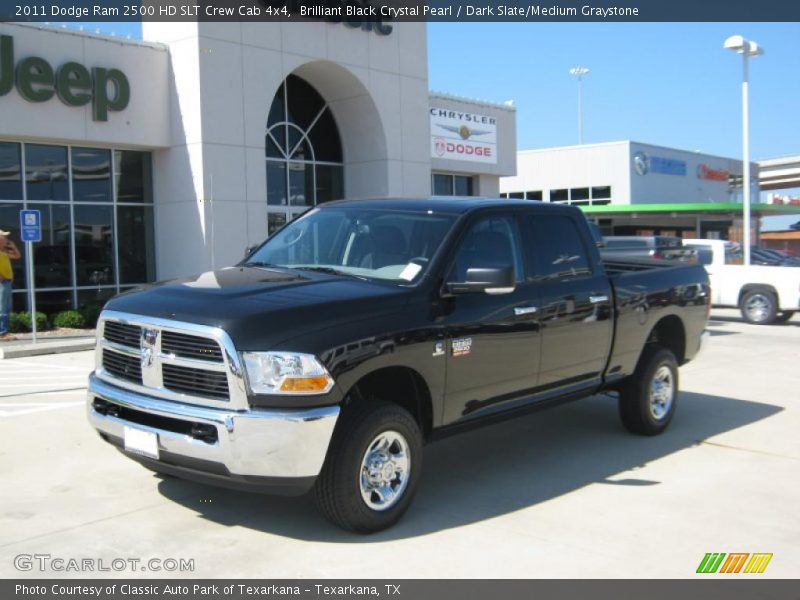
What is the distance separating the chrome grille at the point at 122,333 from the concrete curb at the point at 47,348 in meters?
8.99

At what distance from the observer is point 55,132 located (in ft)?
56.5

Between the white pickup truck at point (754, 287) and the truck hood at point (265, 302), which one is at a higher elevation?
the truck hood at point (265, 302)

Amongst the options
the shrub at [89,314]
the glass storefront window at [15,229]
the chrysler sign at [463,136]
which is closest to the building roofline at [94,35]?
the glass storefront window at [15,229]

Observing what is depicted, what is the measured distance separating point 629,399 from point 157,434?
431 centimetres

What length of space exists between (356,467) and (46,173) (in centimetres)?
1537

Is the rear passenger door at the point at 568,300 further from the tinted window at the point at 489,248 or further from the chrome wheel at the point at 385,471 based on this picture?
the chrome wheel at the point at 385,471

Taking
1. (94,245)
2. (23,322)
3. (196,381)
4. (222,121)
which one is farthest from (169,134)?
(196,381)

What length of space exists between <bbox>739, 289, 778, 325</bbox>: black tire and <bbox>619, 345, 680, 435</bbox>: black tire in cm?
1193

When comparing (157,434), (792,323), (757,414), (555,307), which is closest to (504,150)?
(792,323)

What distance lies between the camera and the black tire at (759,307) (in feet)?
60.1
